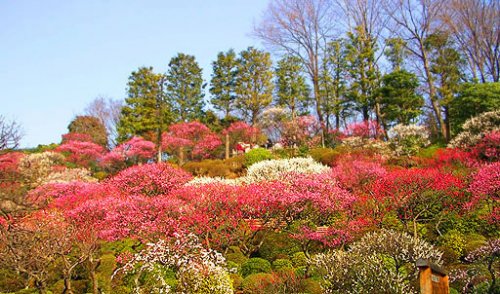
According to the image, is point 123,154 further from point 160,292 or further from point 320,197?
point 160,292

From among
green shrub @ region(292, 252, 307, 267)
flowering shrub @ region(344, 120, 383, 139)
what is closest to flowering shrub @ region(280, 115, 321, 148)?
flowering shrub @ region(344, 120, 383, 139)

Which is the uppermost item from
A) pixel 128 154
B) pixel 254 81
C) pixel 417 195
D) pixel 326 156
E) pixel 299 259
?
pixel 254 81

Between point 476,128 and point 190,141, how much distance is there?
15.3 metres

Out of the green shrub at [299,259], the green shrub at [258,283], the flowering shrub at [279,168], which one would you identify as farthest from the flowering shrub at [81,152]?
the green shrub at [258,283]

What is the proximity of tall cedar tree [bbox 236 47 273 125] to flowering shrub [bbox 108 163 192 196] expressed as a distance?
1670 cm

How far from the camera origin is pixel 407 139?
68.3 ft

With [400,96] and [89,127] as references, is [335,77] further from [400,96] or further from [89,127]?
[89,127]

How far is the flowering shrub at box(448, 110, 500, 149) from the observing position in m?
17.9

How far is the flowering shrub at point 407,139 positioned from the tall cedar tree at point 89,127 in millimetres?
20671

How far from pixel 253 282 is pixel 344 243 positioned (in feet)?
8.42

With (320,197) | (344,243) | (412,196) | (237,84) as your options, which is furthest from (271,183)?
(237,84)

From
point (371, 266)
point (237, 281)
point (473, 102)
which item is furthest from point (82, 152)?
point (371, 266)

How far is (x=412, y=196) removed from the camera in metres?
10.1

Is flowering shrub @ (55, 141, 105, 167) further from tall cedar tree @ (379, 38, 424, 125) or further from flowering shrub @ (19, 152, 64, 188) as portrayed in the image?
tall cedar tree @ (379, 38, 424, 125)
